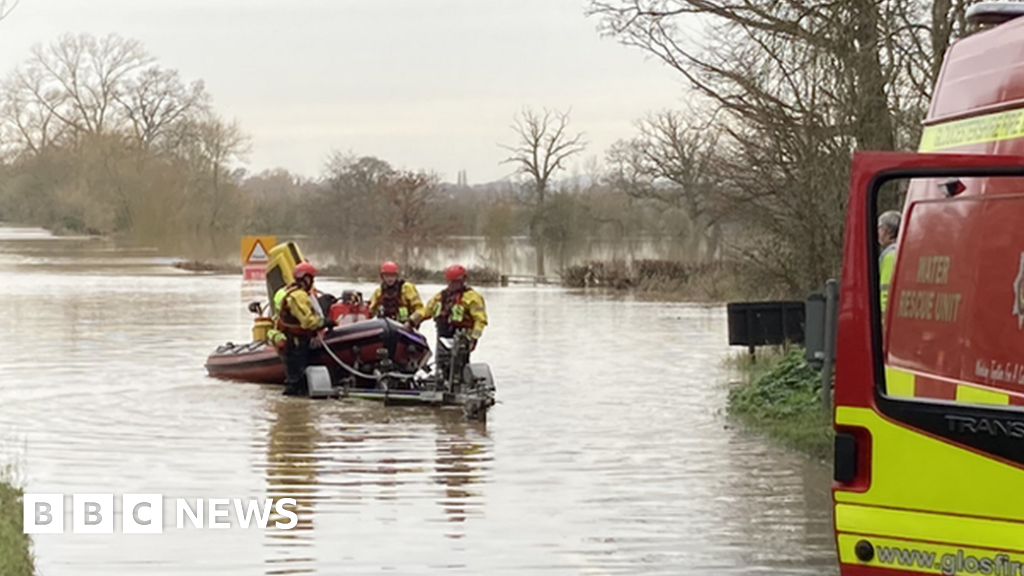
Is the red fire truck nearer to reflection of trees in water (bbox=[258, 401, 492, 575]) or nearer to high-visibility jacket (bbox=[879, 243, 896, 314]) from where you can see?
high-visibility jacket (bbox=[879, 243, 896, 314])

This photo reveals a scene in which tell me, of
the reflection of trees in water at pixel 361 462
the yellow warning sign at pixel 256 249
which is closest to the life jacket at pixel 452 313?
the reflection of trees in water at pixel 361 462

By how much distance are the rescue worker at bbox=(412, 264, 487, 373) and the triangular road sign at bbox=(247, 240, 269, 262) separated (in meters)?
7.28

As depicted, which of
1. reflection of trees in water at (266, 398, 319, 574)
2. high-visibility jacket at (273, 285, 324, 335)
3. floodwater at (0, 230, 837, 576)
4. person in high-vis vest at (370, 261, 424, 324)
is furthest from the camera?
person in high-vis vest at (370, 261, 424, 324)

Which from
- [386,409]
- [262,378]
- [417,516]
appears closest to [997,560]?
[417,516]

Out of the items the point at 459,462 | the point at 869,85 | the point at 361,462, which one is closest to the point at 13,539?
the point at 361,462

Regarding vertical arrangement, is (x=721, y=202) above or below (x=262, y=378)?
above

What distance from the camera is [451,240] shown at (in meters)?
85.4

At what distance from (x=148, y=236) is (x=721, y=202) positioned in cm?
7887

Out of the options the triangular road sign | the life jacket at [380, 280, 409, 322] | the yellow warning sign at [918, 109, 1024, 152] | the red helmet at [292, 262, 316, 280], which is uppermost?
the yellow warning sign at [918, 109, 1024, 152]

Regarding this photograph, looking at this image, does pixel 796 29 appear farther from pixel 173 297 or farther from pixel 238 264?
pixel 238 264

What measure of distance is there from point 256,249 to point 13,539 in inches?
646

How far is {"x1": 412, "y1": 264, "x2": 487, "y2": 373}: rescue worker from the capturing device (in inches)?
685

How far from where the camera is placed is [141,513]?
34.5 feet

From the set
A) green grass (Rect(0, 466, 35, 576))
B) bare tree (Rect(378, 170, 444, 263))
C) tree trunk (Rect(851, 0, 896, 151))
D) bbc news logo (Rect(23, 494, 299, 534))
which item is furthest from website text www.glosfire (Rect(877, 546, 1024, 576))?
bare tree (Rect(378, 170, 444, 263))
